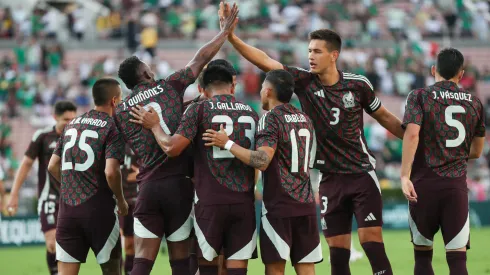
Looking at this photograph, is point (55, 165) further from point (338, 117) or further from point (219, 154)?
point (338, 117)

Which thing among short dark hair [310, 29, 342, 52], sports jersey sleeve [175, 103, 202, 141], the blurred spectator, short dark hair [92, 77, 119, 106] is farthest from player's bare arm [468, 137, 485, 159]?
the blurred spectator

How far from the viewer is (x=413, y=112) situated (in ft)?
27.9

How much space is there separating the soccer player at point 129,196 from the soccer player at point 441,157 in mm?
4508

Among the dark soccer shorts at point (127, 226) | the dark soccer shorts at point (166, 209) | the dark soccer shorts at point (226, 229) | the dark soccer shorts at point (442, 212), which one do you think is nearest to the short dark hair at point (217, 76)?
the dark soccer shorts at point (166, 209)

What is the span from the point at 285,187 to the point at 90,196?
2127mm

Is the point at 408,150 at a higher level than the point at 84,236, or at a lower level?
higher

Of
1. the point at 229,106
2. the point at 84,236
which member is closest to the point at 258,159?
the point at 229,106

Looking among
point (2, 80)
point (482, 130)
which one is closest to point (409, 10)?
point (2, 80)

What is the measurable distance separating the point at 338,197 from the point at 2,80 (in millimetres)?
20631

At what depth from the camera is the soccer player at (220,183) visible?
8.00 m

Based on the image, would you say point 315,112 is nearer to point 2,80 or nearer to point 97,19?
point 2,80

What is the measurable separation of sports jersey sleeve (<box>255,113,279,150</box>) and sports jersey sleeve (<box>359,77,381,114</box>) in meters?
1.31

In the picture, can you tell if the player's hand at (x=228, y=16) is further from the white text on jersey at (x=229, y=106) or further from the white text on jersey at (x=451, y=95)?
Result: the white text on jersey at (x=451, y=95)

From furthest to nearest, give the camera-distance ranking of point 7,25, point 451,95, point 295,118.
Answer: point 7,25, point 451,95, point 295,118
